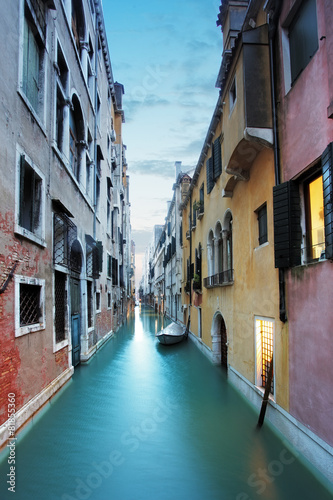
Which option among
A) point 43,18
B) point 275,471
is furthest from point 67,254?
point 275,471

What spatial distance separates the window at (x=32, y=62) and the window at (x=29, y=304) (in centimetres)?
318

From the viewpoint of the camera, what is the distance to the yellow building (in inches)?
248

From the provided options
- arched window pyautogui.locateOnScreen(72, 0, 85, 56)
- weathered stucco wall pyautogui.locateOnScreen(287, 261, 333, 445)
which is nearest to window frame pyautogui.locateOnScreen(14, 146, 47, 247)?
weathered stucco wall pyautogui.locateOnScreen(287, 261, 333, 445)

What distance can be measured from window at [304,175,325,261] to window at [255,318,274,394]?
6.96 feet

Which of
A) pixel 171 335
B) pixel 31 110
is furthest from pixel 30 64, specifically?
pixel 171 335

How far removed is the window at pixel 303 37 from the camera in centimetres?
496

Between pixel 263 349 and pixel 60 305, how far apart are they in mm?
4771

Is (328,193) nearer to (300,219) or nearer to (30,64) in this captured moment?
(300,219)

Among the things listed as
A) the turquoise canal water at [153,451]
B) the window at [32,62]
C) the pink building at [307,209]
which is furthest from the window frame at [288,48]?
the turquoise canal water at [153,451]

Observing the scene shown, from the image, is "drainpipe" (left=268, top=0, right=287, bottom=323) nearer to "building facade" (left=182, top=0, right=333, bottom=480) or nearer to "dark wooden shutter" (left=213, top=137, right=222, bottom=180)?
"building facade" (left=182, top=0, right=333, bottom=480)

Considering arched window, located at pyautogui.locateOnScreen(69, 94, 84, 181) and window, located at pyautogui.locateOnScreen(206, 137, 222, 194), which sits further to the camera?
window, located at pyautogui.locateOnScreen(206, 137, 222, 194)

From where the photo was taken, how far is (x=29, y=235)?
611 centimetres

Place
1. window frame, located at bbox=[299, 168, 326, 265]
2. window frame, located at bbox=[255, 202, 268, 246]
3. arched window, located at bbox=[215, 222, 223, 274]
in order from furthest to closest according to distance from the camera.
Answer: arched window, located at bbox=[215, 222, 223, 274] → window frame, located at bbox=[255, 202, 268, 246] → window frame, located at bbox=[299, 168, 326, 265]

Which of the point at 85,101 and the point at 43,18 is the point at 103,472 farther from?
the point at 85,101
